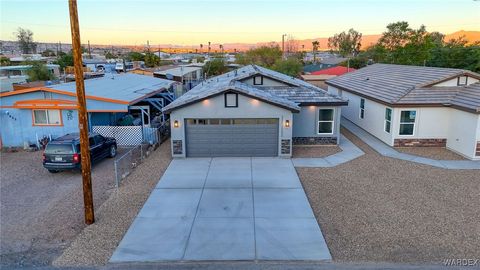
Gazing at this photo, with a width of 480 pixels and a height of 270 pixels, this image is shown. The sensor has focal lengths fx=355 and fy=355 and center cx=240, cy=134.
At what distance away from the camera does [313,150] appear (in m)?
18.8

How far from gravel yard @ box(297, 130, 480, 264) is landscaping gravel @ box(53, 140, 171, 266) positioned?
5.73 m

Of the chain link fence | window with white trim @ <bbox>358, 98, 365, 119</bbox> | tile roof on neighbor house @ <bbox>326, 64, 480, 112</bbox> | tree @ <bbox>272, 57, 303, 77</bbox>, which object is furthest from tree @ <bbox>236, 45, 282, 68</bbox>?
the chain link fence

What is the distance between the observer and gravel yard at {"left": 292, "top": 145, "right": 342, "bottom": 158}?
17797mm

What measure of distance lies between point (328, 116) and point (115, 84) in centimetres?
1543

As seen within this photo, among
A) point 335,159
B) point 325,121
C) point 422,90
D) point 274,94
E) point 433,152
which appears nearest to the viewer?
point 335,159

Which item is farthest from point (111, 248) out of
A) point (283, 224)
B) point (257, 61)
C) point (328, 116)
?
point (257, 61)

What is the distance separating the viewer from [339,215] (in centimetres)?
1088

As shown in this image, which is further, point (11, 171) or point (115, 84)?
point (115, 84)

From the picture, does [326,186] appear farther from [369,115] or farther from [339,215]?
[369,115]

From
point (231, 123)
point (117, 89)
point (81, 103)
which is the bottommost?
point (231, 123)

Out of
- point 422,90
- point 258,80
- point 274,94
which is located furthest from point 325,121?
point 422,90

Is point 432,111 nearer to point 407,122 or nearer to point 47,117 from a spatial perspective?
point 407,122

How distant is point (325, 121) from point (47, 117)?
1575cm

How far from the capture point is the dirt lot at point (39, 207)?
358 inches
